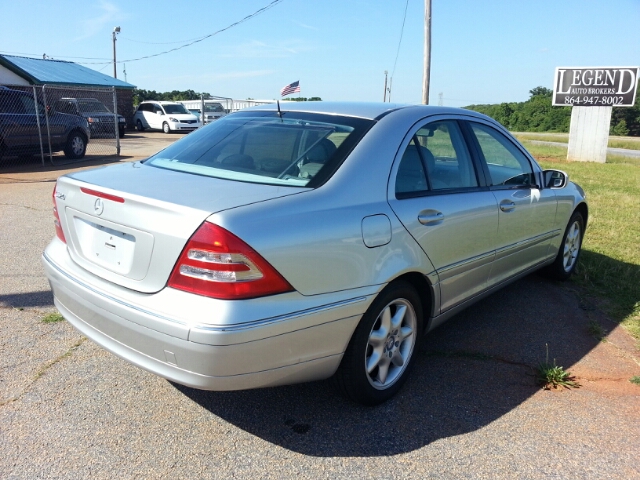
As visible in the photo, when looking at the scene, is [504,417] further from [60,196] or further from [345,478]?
[60,196]

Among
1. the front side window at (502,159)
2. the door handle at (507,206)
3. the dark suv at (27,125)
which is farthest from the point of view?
the dark suv at (27,125)

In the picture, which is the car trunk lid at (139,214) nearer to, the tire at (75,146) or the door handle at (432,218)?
the door handle at (432,218)

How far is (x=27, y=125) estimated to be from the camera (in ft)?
41.4

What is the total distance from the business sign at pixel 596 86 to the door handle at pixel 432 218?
19.5m

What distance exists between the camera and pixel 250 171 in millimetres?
2984

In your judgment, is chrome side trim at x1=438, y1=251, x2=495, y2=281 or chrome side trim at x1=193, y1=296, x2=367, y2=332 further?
chrome side trim at x1=438, y1=251, x2=495, y2=281

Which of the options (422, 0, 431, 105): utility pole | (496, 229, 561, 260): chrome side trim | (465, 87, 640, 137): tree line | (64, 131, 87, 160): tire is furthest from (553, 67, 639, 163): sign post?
(465, 87, 640, 137): tree line

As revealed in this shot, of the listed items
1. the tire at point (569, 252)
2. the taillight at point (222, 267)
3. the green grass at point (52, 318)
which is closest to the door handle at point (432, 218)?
the taillight at point (222, 267)

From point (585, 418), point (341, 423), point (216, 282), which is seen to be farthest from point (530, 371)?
point (216, 282)

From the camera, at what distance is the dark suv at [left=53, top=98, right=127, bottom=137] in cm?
1942

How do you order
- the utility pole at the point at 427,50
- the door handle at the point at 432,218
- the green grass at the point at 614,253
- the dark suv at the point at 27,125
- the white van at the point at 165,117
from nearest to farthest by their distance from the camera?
the door handle at the point at 432,218, the green grass at the point at 614,253, the dark suv at the point at 27,125, the utility pole at the point at 427,50, the white van at the point at 165,117

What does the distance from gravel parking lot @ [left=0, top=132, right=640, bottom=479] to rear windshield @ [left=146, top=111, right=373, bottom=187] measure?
4.05 ft

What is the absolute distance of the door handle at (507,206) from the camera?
3.84 meters

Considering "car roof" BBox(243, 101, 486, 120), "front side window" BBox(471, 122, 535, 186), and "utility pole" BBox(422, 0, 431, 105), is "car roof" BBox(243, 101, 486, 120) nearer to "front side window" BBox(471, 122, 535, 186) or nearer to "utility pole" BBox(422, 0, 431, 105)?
"front side window" BBox(471, 122, 535, 186)
